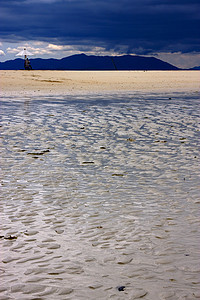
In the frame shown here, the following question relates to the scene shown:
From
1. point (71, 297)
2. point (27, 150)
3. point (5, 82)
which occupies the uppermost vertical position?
point (5, 82)

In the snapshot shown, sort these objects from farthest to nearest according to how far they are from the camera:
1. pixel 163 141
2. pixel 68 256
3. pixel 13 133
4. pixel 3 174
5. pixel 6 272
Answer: pixel 13 133
pixel 163 141
pixel 3 174
pixel 68 256
pixel 6 272

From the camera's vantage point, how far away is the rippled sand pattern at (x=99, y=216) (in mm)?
3855

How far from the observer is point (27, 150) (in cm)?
975

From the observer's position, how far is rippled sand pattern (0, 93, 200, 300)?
3855 millimetres

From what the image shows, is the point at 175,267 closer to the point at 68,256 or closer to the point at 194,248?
the point at 194,248

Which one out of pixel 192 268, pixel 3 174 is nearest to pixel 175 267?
pixel 192 268

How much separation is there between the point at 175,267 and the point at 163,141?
697cm

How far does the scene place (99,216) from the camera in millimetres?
5574

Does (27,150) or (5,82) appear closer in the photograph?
(27,150)

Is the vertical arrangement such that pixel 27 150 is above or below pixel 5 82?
below

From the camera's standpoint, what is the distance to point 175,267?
13.6ft

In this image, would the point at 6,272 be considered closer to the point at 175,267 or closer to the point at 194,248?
the point at 175,267

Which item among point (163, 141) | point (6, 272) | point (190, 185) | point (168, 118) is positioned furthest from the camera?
point (168, 118)

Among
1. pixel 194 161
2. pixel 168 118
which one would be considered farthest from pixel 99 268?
pixel 168 118
